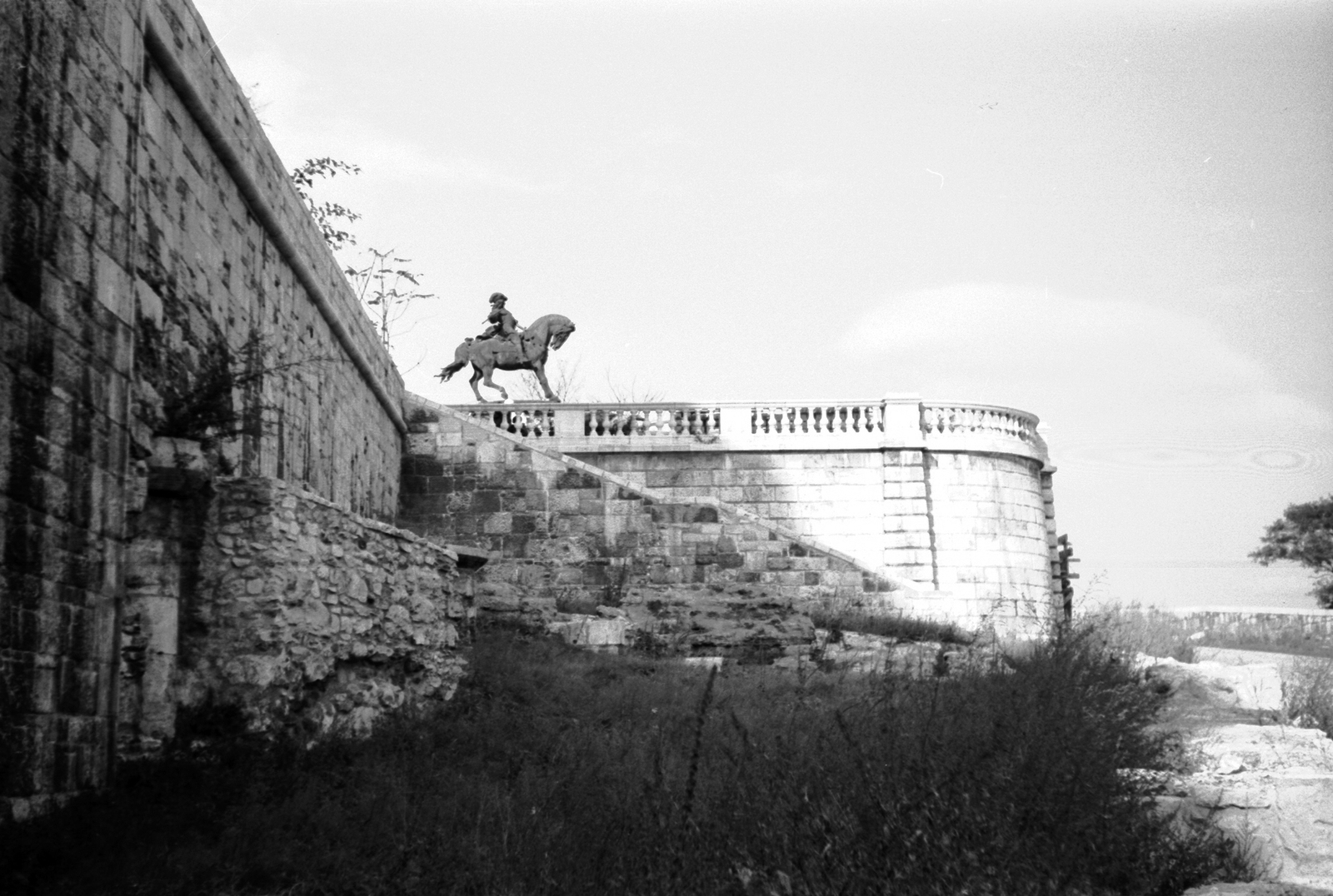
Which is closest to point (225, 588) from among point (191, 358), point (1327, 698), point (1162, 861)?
point (191, 358)

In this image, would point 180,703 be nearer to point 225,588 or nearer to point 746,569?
point 225,588

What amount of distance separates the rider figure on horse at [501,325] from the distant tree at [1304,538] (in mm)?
21407

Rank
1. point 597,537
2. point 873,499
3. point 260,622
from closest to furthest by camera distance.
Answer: point 260,622, point 597,537, point 873,499

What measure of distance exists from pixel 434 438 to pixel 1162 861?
13.5 m

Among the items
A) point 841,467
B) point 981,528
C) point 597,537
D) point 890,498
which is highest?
point 841,467

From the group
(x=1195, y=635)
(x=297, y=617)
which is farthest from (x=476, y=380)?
(x=297, y=617)

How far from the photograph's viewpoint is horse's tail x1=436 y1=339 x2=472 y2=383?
22625 millimetres

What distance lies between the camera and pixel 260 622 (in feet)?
23.8

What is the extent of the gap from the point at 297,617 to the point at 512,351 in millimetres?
15311

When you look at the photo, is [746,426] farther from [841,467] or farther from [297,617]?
[297,617]

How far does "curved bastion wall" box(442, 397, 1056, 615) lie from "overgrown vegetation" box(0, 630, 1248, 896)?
472 inches

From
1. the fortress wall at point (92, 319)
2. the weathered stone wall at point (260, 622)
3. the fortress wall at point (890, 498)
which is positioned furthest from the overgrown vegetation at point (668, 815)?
the fortress wall at point (890, 498)

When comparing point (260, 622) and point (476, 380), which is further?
point (476, 380)

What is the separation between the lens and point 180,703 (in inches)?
273
